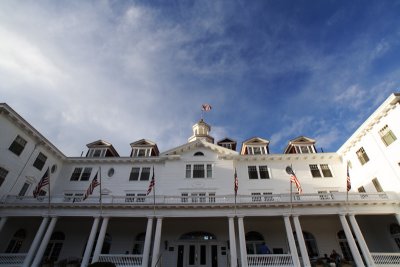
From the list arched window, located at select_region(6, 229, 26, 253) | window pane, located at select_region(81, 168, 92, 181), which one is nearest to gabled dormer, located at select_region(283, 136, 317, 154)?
window pane, located at select_region(81, 168, 92, 181)

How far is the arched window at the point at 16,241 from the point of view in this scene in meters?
22.0

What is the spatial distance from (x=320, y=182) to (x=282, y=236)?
7.23 m

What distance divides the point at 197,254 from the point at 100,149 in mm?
17109

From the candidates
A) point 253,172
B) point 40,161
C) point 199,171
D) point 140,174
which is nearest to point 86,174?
point 40,161

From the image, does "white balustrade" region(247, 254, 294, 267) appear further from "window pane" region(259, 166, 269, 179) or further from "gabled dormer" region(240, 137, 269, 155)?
"gabled dormer" region(240, 137, 269, 155)

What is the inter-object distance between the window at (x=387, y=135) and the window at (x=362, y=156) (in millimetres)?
2727

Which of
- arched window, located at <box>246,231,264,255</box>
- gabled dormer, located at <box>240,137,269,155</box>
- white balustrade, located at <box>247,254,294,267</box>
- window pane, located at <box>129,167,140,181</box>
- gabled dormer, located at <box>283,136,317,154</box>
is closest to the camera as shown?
white balustrade, located at <box>247,254,294,267</box>

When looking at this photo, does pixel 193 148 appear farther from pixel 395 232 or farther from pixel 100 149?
pixel 395 232

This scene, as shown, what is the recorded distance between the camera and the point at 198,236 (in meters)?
22.4

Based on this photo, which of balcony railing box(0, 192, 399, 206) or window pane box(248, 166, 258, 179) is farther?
window pane box(248, 166, 258, 179)

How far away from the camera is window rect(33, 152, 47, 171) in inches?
947

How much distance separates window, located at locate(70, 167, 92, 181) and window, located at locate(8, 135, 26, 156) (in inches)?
244

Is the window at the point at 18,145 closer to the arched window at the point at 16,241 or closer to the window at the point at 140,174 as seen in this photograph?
the arched window at the point at 16,241

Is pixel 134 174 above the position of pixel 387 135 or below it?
above
